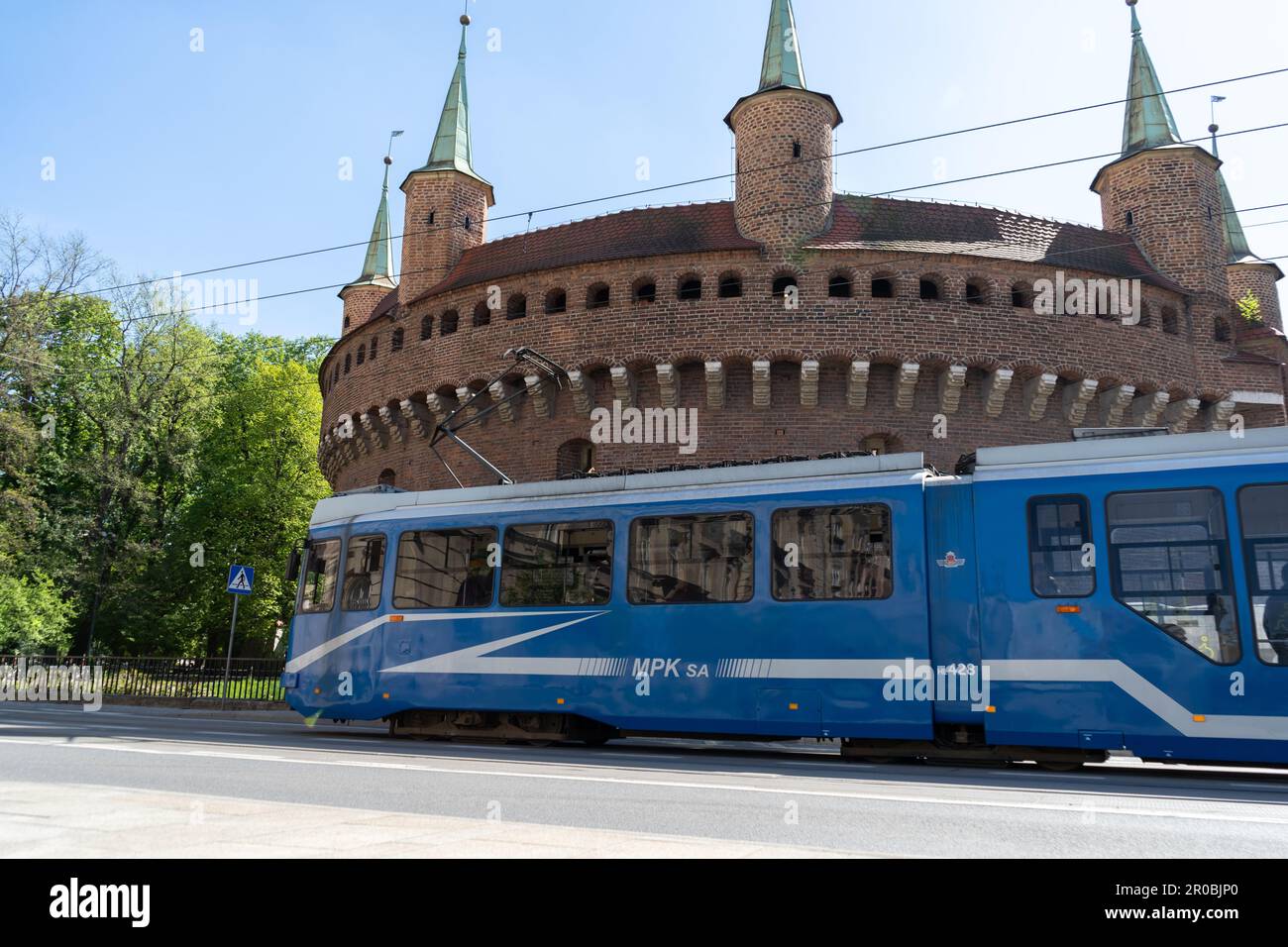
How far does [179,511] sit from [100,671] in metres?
15.7

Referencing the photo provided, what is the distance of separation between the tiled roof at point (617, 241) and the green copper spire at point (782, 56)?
2.89m

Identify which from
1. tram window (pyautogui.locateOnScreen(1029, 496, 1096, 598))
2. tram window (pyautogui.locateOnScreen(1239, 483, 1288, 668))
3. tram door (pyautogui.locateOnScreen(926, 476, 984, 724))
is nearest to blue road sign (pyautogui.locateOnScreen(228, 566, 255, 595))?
tram door (pyautogui.locateOnScreen(926, 476, 984, 724))

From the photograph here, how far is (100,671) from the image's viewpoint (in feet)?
76.3

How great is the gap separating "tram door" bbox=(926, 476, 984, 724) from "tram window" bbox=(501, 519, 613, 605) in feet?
12.3

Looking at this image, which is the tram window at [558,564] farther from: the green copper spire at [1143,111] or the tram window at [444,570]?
the green copper spire at [1143,111]

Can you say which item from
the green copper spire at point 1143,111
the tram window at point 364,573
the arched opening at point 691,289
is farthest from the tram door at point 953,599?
the green copper spire at point 1143,111

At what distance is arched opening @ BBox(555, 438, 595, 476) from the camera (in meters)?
20.1

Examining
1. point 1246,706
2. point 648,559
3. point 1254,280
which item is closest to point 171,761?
point 648,559

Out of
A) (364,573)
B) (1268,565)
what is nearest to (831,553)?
(1268,565)

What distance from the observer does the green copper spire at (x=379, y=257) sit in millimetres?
32844

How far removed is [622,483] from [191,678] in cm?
1540

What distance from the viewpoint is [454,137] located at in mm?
25297

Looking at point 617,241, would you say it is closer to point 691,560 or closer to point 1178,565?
point 691,560
